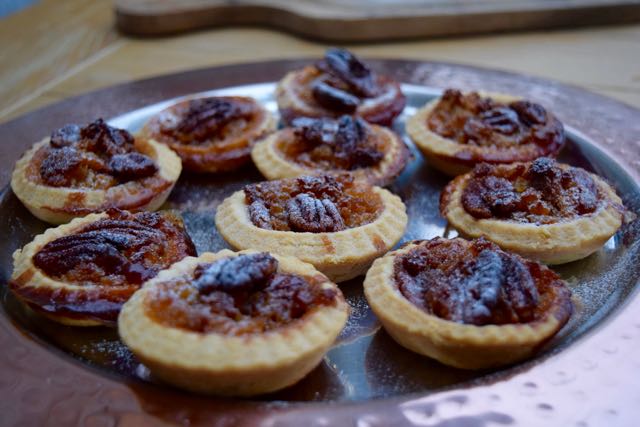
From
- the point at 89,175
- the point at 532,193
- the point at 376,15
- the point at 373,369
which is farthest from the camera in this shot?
the point at 376,15

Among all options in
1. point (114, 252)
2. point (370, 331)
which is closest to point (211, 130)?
point (114, 252)

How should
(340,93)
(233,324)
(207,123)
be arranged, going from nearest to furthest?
1. (233,324)
2. (207,123)
3. (340,93)

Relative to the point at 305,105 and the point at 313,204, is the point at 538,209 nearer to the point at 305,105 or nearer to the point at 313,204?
the point at 313,204

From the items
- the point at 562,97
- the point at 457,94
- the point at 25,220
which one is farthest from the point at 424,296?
the point at 562,97

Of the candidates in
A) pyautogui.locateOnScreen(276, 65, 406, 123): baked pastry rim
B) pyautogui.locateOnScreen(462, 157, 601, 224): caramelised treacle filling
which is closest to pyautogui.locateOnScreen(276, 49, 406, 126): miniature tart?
pyautogui.locateOnScreen(276, 65, 406, 123): baked pastry rim

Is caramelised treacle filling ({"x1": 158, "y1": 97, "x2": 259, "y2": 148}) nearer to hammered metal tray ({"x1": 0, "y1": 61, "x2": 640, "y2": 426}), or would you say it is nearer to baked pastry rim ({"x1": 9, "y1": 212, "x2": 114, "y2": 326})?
hammered metal tray ({"x1": 0, "y1": 61, "x2": 640, "y2": 426})
